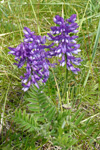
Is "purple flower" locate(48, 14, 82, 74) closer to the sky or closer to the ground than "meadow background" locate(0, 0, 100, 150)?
closer to the sky

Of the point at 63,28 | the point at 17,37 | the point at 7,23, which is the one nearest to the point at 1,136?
the point at 63,28

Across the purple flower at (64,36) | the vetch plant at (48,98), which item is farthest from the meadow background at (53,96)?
the purple flower at (64,36)

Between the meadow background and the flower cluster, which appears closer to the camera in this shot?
the flower cluster

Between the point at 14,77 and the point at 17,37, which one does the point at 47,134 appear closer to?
the point at 14,77

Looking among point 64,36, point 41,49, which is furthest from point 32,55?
point 64,36

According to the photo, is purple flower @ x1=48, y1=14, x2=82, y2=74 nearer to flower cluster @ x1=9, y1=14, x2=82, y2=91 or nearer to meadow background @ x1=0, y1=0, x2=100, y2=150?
flower cluster @ x1=9, y1=14, x2=82, y2=91

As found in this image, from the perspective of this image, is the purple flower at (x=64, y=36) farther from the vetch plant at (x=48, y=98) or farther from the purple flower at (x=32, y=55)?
the purple flower at (x=32, y=55)

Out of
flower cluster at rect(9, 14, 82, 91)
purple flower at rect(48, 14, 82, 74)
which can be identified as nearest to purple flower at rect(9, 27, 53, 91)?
flower cluster at rect(9, 14, 82, 91)

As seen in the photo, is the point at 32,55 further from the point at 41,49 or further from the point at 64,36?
the point at 64,36
